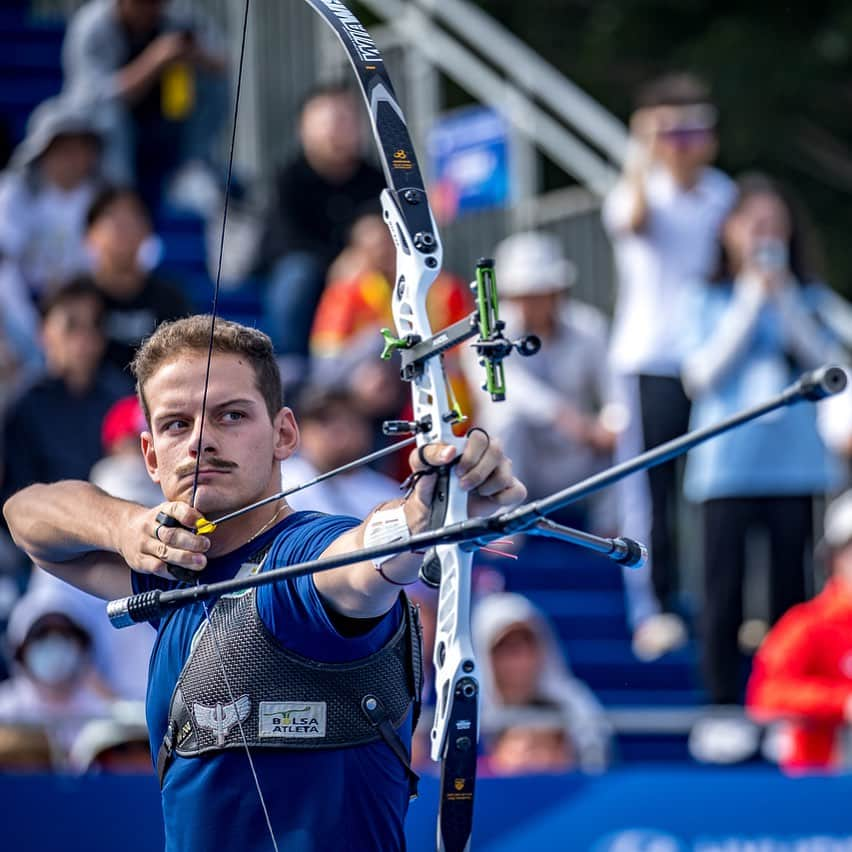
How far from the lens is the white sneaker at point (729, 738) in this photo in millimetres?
6777

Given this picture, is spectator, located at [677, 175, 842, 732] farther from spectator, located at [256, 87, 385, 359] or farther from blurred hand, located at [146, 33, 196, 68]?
blurred hand, located at [146, 33, 196, 68]

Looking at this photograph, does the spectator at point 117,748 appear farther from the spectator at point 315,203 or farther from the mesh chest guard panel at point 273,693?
the mesh chest guard panel at point 273,693

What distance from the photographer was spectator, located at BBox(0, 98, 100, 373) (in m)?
7.66

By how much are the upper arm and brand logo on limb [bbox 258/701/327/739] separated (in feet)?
1.68

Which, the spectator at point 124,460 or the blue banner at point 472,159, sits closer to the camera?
the spectator at point 124,460

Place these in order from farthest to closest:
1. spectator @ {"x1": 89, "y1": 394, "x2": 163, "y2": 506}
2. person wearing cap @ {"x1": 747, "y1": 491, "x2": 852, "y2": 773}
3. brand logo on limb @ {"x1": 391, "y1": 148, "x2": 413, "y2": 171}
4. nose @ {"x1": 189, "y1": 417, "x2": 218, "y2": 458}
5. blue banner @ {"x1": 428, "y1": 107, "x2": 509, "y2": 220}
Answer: blue banner @ {"x1": 428, "y1": 107, "x2": 509, "y2": 220}, person wearing cap @ {"x1": 747, "y1": 491, "x2": 852, "y2": 773}, spectator @ {"x1": 89, "y1": 394, "x2": 163, "y2": 506}, brand logo on limb @ {"x1": 391, "y1": 148, "x2": 413, "y2": 171}, nose @ {"x1": 189, "y1": 417, "x2": 218, "y2": 458}

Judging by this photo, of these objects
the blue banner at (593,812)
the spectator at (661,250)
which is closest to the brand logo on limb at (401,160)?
the blue banner at (593,812)

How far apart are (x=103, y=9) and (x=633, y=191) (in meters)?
2.66

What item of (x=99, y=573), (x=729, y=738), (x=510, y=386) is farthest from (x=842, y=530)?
(x=99, y=573)

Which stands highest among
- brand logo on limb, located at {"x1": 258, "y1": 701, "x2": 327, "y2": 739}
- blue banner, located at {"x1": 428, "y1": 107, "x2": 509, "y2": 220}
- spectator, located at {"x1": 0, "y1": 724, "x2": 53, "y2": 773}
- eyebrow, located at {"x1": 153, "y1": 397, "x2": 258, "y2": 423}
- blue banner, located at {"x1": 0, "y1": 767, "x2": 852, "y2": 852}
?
blue banner, located at {"x1": 428, "y1": 107, "x2": 509, "y2": 220}

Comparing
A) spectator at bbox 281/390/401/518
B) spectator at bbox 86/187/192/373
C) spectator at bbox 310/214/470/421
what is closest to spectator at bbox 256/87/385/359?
spectator at bbox 310/214/470/421

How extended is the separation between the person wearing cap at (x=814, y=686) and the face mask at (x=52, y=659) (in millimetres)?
2382

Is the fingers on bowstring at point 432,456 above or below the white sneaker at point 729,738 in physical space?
above

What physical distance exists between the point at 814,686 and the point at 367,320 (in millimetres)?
2209
